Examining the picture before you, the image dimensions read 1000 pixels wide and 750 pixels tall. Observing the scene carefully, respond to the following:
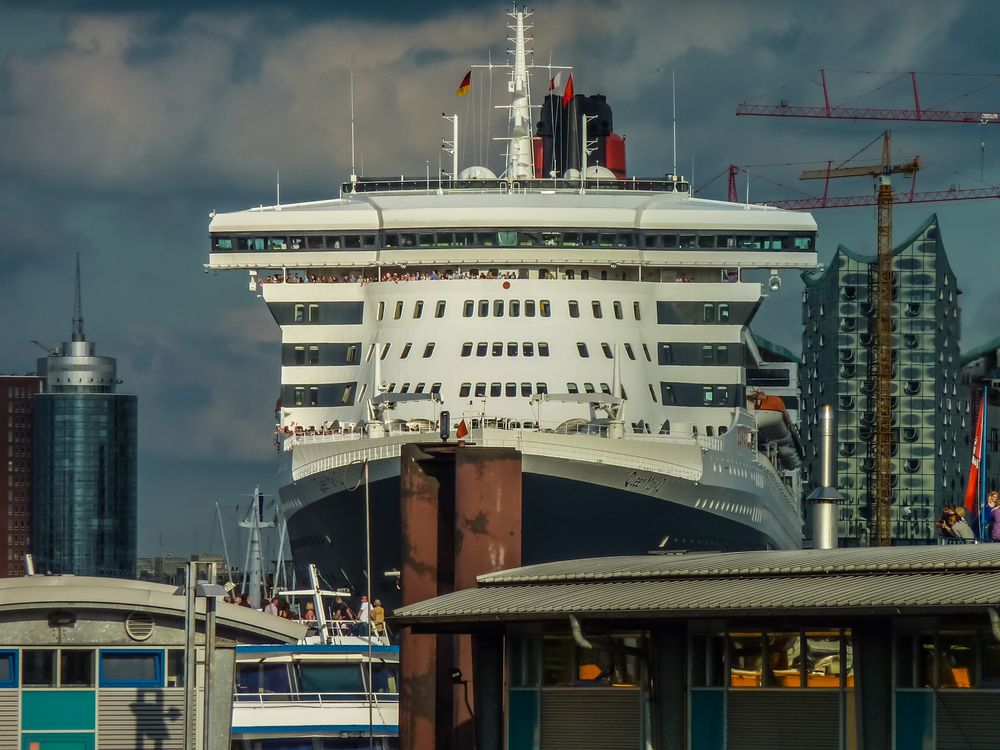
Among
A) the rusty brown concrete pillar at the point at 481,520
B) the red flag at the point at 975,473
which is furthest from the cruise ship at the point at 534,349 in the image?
the rusty brown concrete pillar at the point at 481,520

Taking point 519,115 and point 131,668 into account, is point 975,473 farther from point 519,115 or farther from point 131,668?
point 519,115

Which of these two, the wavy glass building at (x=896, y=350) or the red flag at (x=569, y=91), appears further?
the wavy glass building at (x=896, y=350)

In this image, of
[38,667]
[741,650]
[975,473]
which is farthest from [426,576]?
[975,473]

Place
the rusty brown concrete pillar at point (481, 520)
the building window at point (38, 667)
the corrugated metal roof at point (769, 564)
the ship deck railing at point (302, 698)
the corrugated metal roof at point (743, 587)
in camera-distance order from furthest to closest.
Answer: the ship deck railing at point (302, 698)
the building window at point (38, 667)
the rusty brown concrete pillar at point (481, 520)
the corrugated metal roof at point (769, 564)
the corrugated metal roof at point (743, 587)

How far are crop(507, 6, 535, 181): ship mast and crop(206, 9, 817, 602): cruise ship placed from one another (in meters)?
4.49

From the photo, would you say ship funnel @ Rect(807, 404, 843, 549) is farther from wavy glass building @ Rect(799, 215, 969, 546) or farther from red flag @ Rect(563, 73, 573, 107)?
wavy glass building @ Rect(799, 215, 969, 546)

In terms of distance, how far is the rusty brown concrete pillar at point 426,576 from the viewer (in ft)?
106

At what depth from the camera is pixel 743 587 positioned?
27.4 metres

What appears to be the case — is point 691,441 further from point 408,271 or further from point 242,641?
point 242,641

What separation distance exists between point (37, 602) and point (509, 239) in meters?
41.1

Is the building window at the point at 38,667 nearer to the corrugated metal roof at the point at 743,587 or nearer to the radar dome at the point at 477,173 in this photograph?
the corrugated metal roof at the point at 743,587

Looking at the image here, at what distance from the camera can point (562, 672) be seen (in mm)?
28797

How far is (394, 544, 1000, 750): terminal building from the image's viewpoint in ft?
84.8

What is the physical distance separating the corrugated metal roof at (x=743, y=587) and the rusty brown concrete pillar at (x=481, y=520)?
5.19 feet
